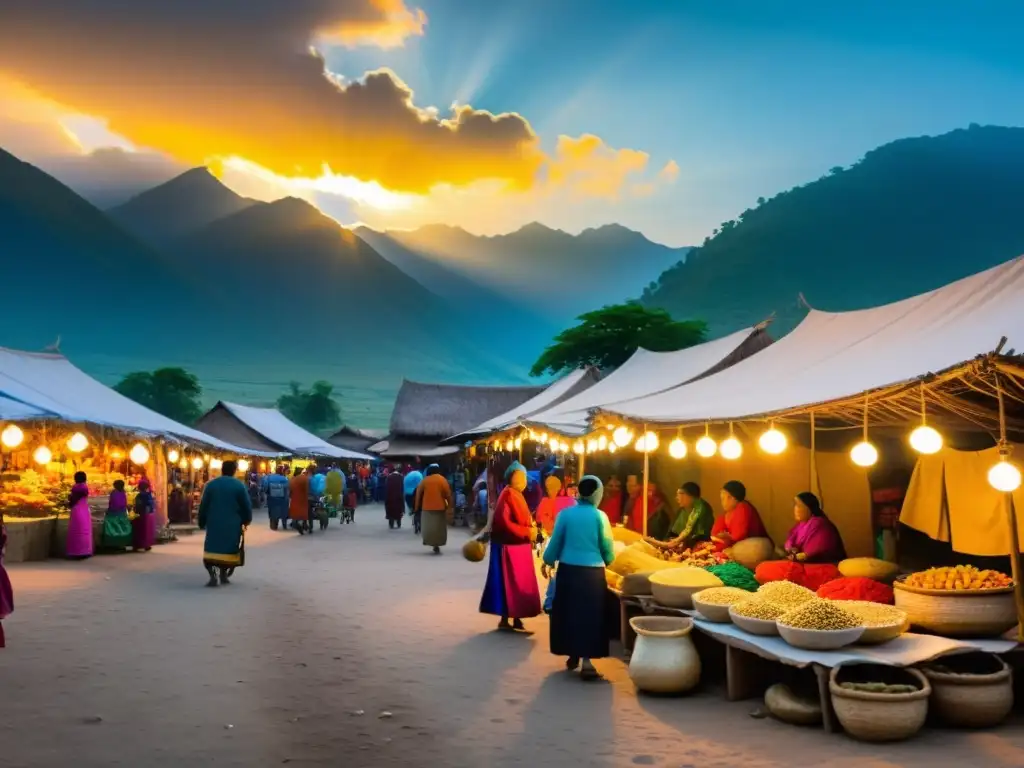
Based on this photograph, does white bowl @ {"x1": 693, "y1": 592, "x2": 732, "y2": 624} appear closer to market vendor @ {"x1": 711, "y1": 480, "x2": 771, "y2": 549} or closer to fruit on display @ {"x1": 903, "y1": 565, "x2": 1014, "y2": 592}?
fruit on display @ {"x1": 903, "y1": 565, "x2": 1014, "y2": 592}

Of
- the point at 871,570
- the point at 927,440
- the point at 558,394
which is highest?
the point at 558,394

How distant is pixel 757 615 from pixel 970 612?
124cm

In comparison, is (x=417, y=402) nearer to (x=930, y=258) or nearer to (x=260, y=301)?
(x=930, y=258)

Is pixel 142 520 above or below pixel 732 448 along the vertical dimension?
below

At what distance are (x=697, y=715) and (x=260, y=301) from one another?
580 feet

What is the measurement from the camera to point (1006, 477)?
4543mm

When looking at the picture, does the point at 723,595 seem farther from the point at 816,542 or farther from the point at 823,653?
the point at 816,542

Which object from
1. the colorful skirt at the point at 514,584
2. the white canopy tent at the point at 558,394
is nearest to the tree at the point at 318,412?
the white canopy tent at the point at 558,394

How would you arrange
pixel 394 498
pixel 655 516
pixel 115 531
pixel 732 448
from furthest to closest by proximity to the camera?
pixel 394 498 → pixel 115 531 → pixel 655 516 → pixel 732 448

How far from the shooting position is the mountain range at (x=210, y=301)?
14288 centimetres

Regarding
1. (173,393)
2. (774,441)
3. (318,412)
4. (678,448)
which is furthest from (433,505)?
(318,412)

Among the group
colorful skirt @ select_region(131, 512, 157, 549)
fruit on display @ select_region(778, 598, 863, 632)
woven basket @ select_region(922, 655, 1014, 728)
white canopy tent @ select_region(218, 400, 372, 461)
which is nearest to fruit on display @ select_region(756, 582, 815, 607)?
fruit on display @ select_region(778, 598, 863, 632)

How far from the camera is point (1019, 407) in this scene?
653cm

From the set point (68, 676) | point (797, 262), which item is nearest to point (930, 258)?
point (797, 262)
